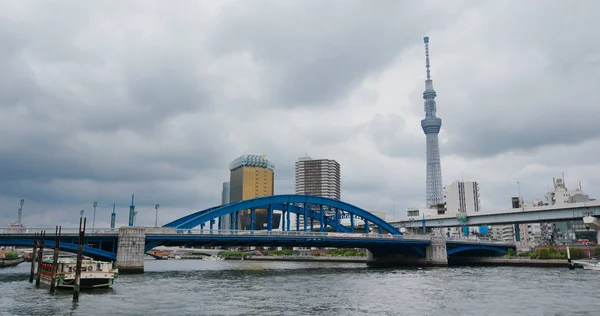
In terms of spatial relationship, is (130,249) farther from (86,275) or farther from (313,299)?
(313,299)

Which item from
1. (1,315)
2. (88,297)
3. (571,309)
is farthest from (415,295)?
(1,315)

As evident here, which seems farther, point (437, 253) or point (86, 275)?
point (437, 253)

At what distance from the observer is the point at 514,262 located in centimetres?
11106

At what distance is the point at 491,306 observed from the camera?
38.8m

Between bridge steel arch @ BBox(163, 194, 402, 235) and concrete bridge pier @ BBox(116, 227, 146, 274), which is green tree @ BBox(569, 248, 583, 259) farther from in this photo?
concrete bridge pier @ BBox(116, 227, 146, 274)

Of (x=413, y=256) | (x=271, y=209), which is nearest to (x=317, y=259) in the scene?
(x=413, y=256)

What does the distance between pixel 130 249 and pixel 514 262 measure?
86.0 m

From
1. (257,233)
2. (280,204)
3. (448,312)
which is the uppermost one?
(280,204)

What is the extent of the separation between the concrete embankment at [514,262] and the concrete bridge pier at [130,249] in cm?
7814

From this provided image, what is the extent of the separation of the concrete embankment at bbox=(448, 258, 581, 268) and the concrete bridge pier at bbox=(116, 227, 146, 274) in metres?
78.1

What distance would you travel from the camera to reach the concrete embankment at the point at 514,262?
99.5 m

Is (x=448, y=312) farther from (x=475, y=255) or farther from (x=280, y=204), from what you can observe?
(x=475, y=255)

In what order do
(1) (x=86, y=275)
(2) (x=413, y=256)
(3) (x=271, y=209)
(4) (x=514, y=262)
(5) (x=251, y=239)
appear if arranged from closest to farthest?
(1) (x=86, y=275) < (5) (x=251, y=239) < (3) (x=271, y=209) < (4) (x=514, y=262) < (2) (x=413, y=256)

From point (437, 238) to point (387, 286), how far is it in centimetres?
5431
